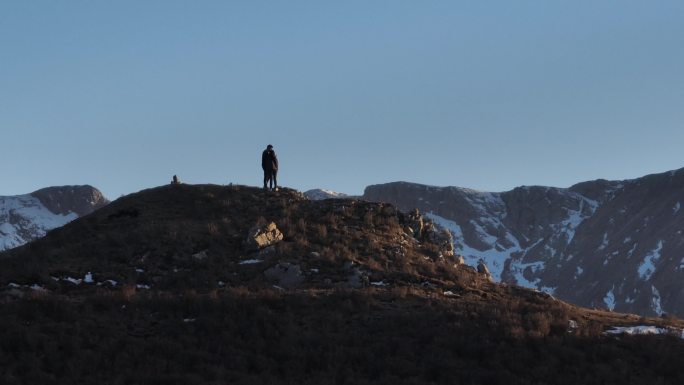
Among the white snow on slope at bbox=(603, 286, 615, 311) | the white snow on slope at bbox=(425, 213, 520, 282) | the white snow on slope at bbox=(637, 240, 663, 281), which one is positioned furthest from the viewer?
the white snow on slope at bbox=(425, 213, 520, 282)

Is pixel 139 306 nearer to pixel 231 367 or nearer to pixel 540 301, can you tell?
pixel 231 367

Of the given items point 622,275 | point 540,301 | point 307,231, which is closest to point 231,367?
point 540,301

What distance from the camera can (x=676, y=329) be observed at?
A: 19312 millimetres

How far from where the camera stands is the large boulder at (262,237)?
82.4 feet

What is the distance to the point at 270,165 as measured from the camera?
31.8m

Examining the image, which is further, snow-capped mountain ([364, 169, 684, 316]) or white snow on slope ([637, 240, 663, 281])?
white snow on slope ([637, 240, 663, 281])

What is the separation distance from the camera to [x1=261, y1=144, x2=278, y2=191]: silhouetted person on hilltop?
31.3 m

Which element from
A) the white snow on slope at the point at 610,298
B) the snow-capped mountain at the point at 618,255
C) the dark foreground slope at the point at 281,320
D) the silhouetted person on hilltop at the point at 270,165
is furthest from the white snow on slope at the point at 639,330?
the white snow on slope at the point at 610,298

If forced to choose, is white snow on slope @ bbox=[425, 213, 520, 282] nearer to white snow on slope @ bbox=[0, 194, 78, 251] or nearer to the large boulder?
white snow on slope @ bbox=[0, 194, 78, 251]

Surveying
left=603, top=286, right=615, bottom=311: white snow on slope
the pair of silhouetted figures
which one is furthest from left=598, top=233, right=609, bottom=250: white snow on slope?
the pair of silhouetted figures

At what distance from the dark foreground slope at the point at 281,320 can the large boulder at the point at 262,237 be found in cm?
20

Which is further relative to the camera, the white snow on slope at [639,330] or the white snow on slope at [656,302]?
the white snow on slope at [656,302]

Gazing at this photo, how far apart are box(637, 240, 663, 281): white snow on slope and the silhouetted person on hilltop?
121 meters

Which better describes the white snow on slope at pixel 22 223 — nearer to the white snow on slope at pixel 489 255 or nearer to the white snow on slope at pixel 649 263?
the white snow on slope at pixel 489 255
